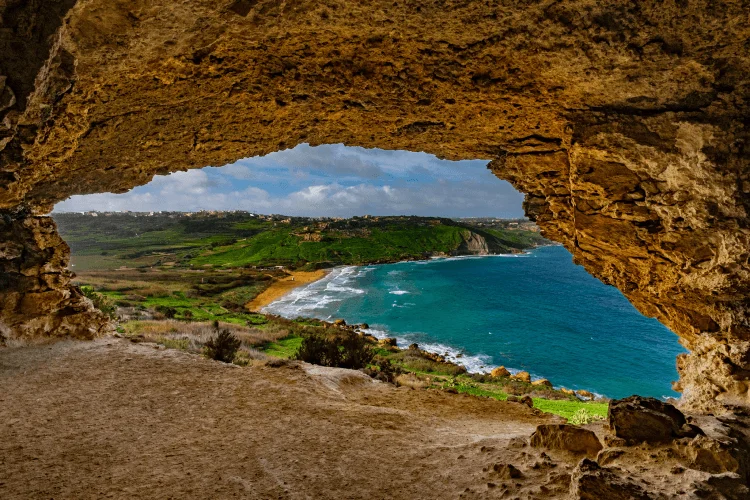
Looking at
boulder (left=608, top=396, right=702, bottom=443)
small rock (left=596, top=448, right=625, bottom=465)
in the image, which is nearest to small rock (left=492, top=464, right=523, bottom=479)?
small rock (left=596, top=448, right=625, bottom=465)

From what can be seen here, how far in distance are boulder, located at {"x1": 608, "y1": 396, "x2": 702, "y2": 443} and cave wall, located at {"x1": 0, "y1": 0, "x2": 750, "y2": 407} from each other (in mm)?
2275

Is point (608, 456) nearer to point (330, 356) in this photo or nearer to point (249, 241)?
point (330, 356)

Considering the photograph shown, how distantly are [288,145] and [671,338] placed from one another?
Result: 4475 centimetres

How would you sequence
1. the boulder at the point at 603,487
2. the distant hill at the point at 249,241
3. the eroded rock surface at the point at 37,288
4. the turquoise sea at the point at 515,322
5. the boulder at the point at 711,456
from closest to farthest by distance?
the boulder at the point at 603,487, the boulder at the point at 711,456, the eroded rock surface at the point at 37,288, the turquoise sea at the point at 515,322, the distant hill at the point at 249,241

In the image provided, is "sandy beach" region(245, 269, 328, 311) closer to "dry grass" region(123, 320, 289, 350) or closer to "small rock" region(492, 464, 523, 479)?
"dry grass" region(123, 320, 289, 350)

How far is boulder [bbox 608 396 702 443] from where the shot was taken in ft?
14.7

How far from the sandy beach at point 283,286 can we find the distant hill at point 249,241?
17.6 feet

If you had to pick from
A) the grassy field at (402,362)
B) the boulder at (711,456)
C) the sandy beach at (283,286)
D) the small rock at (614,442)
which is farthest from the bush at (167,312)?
the boulder at (711,456)

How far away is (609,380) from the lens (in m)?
26.0

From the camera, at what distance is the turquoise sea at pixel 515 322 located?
27547 millimetres

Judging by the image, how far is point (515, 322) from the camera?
135 ft

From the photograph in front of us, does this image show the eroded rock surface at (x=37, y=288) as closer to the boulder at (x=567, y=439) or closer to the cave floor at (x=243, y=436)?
the cave floor at (x=243, y=436)

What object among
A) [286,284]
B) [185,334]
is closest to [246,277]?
[286,284]

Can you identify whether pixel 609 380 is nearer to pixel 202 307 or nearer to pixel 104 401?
pixel 104 401
